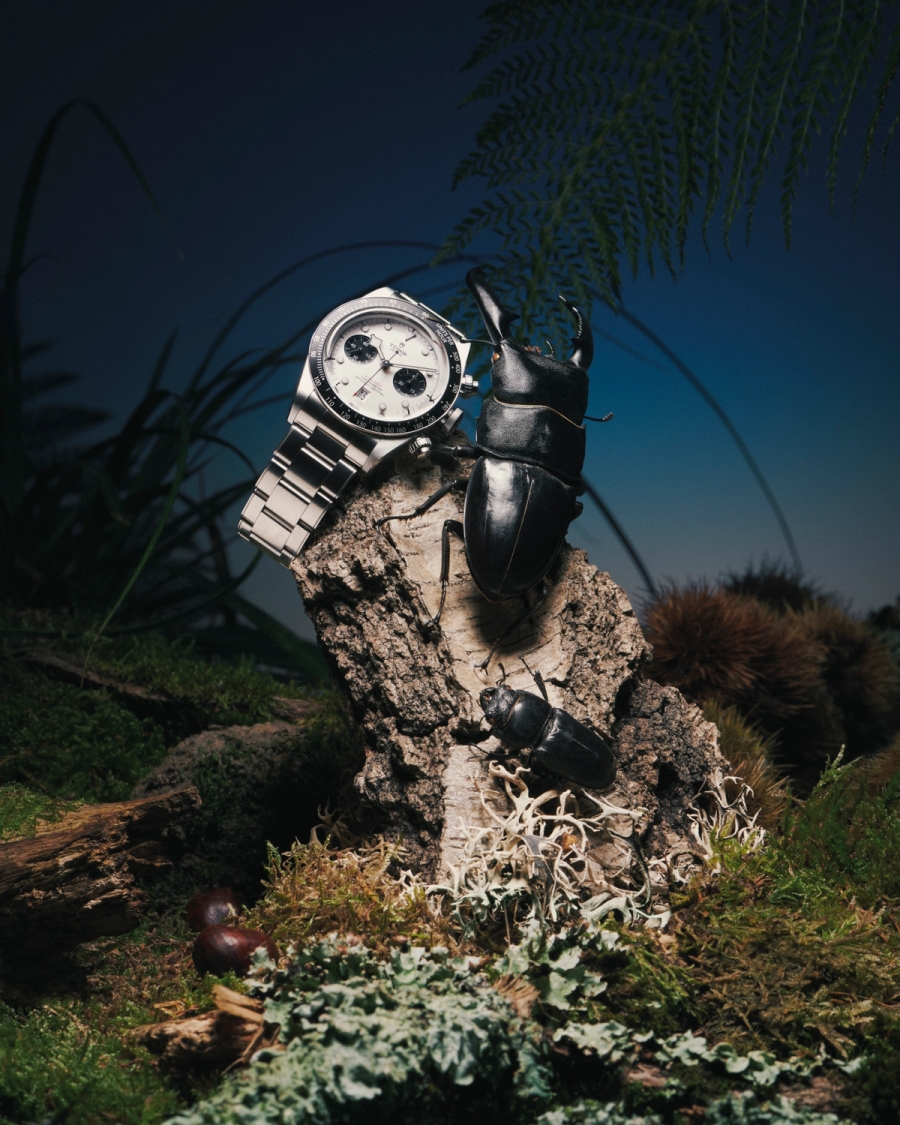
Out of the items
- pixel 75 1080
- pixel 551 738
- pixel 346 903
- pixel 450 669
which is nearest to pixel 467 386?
pixel 450 669

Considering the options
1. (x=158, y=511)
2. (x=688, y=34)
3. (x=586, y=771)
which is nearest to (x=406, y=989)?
(x=586, y=771)

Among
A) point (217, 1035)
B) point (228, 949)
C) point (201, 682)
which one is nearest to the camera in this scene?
point (217, 1035)

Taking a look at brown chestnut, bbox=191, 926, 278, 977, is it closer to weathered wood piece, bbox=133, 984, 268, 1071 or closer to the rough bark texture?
weathered wood piece, bbox=133, 984, 268, 1071

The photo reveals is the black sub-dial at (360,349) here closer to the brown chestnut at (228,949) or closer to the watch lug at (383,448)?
the watch lug at (383,448)

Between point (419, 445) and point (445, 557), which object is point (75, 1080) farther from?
point (419, 445)

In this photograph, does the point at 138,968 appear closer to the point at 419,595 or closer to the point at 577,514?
the point at 419,595

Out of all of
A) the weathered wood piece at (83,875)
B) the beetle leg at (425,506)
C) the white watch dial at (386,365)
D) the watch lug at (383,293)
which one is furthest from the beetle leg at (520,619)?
the watch lug at (383,293)

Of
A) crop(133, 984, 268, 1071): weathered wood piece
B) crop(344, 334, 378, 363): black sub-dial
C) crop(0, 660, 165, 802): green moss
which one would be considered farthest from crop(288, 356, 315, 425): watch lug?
crop(133, 984, 268, 1071): weathered wood piece

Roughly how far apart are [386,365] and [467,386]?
0.26m

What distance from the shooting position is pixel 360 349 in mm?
2760

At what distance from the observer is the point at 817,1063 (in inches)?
67.1

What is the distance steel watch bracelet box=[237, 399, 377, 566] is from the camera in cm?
273

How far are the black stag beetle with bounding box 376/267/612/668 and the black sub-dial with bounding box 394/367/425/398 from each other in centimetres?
16

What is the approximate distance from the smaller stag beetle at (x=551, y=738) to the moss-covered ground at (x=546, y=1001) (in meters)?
0.37
